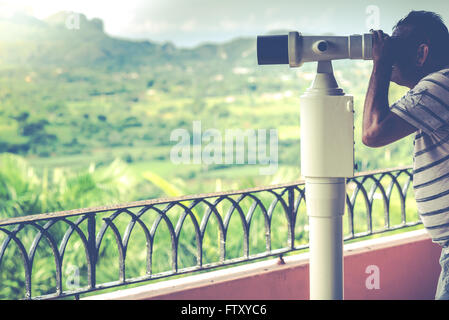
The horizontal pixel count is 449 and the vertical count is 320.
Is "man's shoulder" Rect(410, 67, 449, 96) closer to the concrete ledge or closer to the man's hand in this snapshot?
the man's hand

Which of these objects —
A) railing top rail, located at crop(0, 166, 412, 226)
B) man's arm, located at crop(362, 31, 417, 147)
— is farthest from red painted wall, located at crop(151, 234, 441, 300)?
man's arm, located at crop(362, 31, 417, 147)

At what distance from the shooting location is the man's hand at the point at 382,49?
1314 mm

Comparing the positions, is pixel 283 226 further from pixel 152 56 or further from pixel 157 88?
pixel 152 56

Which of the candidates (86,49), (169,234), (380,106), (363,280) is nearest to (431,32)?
(380,106)

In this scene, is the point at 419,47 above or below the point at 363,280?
above

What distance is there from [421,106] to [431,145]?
0.15 metres

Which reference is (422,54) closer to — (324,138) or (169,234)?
(324,138)

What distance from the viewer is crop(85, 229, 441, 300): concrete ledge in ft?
6.70

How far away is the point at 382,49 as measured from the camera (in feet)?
4.34

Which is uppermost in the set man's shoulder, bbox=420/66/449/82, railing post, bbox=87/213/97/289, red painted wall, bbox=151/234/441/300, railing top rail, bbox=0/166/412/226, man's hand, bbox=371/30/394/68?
man's hand, bbox=371/30/394/68

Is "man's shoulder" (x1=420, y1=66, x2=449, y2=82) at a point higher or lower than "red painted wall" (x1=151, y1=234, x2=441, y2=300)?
higher

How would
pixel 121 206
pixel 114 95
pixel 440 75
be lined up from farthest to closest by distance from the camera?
pixel 114 95
pixel 121 206
pixel 440 75

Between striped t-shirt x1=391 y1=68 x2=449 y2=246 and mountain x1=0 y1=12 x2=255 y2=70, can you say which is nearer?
striped t-shirt x1=391 y1=68 x2=449 y2=246

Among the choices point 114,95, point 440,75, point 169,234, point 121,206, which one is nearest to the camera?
point 440,75
